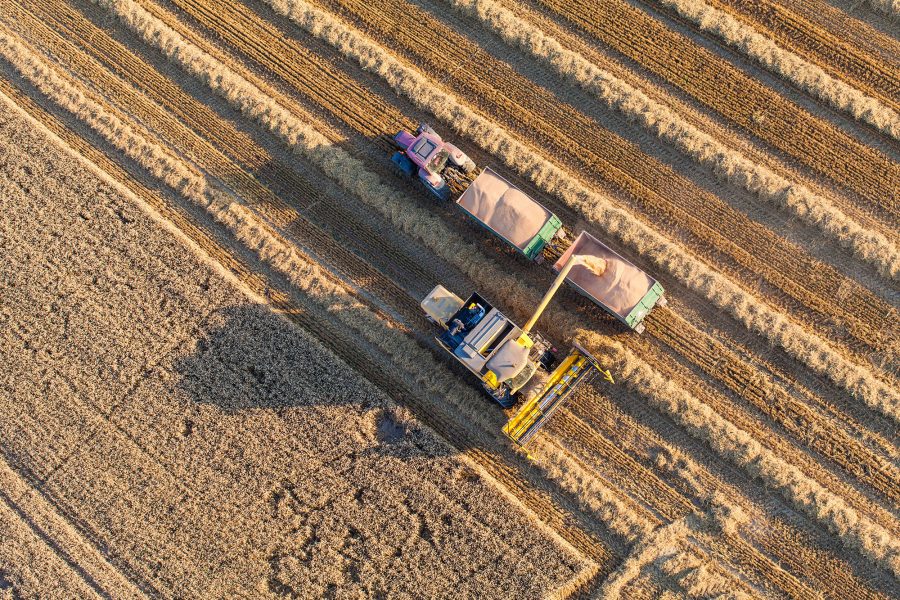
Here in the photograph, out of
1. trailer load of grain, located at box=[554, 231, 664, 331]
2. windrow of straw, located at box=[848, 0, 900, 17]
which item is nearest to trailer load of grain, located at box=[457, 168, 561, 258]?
Answer: trailer load of grain, located at box=[554, 231, 664, 331]

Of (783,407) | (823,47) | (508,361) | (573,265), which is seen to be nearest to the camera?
(508,361)

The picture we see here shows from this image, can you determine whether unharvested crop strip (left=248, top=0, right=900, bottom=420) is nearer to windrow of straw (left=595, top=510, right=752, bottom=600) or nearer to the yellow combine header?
the yellow combine header

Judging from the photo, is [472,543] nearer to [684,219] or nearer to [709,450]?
[709,450]

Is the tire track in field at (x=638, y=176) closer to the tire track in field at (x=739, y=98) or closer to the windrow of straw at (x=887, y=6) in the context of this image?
the tire track in field at (x=739, y=98)

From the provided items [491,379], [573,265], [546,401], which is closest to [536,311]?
[573,265]

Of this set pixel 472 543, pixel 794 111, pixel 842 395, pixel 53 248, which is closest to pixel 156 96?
pixel 53 248

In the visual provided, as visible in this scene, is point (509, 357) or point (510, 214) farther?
point (510, 214)

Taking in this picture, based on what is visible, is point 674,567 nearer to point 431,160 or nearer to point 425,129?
point 431,160
